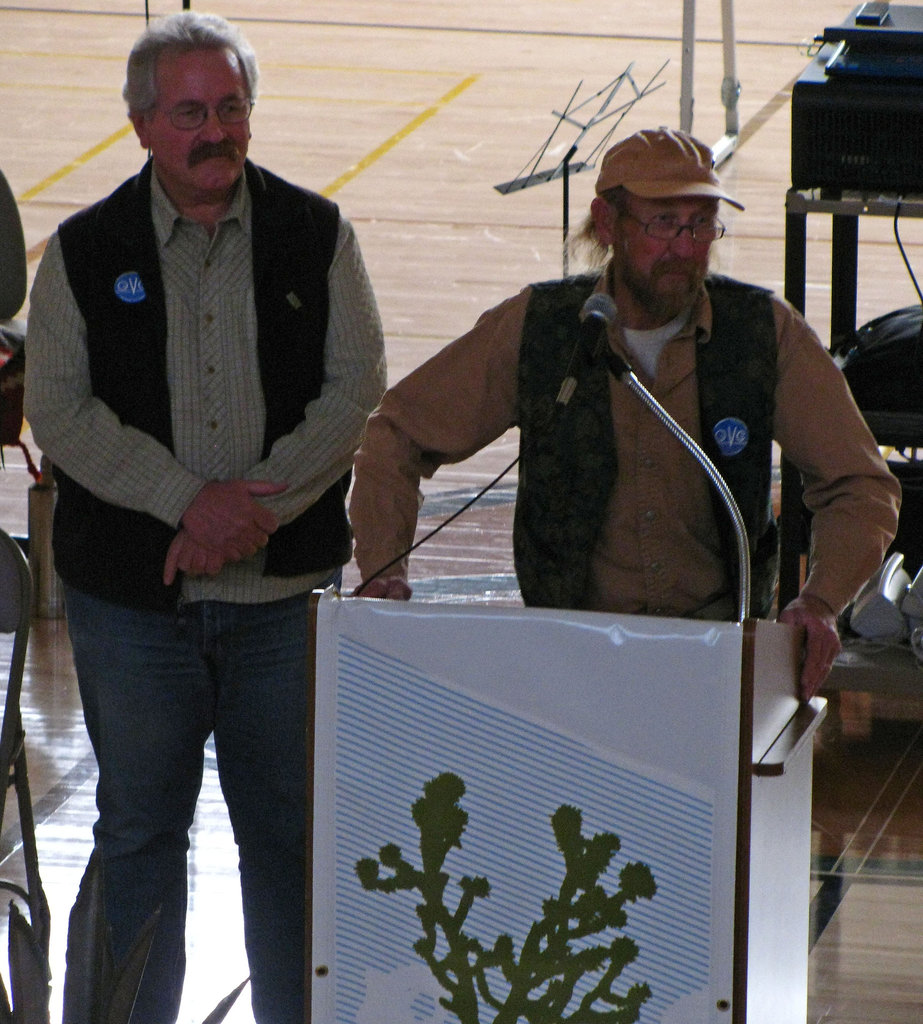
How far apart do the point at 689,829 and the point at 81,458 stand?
1018mm

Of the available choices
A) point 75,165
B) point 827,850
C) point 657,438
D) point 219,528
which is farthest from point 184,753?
point 75,165

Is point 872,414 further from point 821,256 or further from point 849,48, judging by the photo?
point 821,256

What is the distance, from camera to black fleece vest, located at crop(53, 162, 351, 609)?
8.34ft

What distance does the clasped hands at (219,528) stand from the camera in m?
2.49

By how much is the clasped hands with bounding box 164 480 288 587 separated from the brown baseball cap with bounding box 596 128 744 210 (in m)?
0.61

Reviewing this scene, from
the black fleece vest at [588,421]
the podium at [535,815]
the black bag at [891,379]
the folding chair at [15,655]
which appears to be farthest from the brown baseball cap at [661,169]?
the black bag at [891,379]

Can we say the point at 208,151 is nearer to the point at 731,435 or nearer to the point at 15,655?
the point at 731,435

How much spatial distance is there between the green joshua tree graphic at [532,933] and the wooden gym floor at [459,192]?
3.52ft

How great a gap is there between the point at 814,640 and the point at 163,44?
112 cm

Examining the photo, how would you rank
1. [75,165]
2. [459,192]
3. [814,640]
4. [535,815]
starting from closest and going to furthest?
[535,815], [814,640], [459,192], [75,165]

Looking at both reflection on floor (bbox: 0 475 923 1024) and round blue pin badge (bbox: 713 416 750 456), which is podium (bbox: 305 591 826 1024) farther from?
reflection on floor (bbox: 0 475 923 1024)

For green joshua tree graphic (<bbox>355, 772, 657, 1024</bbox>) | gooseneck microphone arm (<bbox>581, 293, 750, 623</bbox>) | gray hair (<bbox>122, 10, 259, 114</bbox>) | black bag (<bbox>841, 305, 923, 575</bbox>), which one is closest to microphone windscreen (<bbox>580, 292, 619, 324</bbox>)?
gooseneck microphone arm (<bbox>581, 293, 750, 623</bbox>)

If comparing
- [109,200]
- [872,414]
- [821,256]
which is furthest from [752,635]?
[821,256]

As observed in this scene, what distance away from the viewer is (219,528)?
249 centimetres
